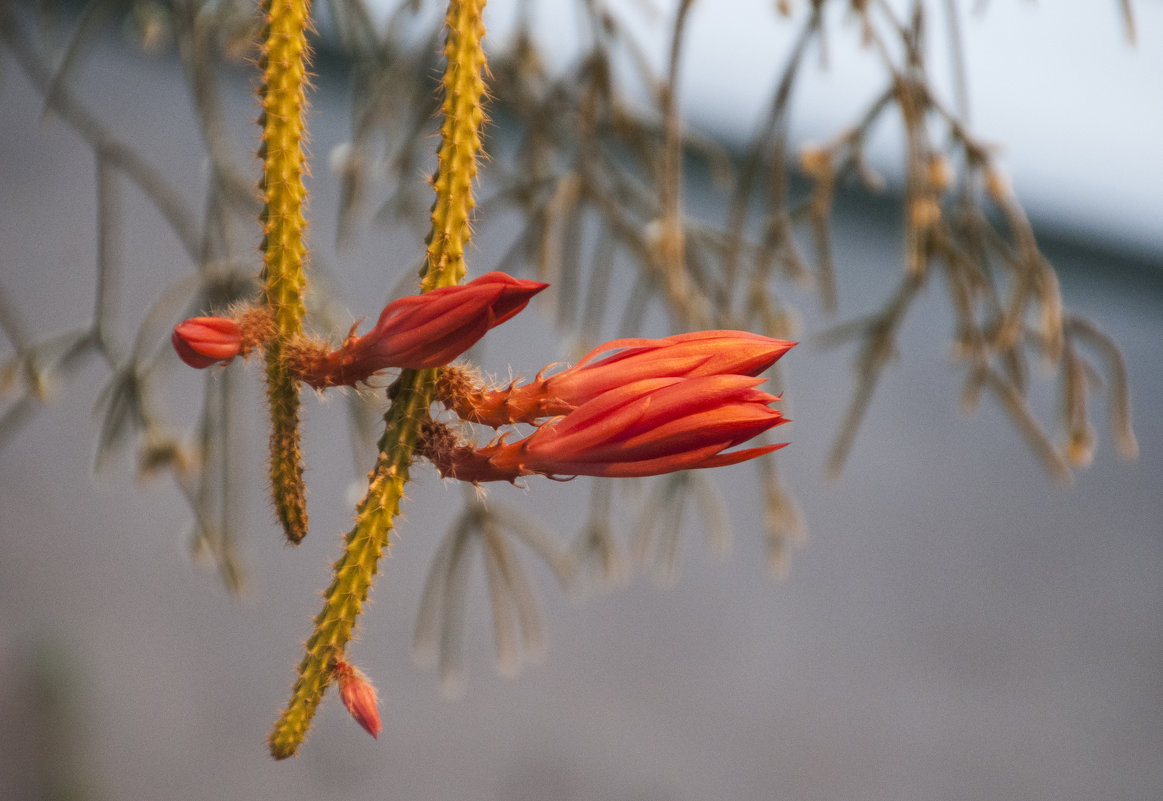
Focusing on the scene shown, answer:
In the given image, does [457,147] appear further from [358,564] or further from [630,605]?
[630,605]

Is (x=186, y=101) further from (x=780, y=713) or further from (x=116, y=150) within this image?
(x=780, y=713)

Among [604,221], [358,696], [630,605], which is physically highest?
[604,221]

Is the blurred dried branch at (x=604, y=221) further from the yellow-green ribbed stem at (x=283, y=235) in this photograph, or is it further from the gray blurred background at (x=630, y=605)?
the gray blurred background at (x=630, y=605)

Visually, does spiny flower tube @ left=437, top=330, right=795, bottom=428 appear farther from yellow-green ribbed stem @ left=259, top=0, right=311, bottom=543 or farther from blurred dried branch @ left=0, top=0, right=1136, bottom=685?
blurred dried branch @ left=0, top=0, right=1136, bottom=685

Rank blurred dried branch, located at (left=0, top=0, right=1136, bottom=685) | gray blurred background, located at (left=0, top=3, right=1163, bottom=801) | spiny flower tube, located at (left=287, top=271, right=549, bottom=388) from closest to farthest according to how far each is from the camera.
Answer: spiny flower tube, located at (left=287, top=271, right=549, bottom=388)
blurred dried branch, located at (left=0, top=0, right=1136, bottom=685)
gray blurred background, located at (left=0, top=3, right=1163, bottom=801)

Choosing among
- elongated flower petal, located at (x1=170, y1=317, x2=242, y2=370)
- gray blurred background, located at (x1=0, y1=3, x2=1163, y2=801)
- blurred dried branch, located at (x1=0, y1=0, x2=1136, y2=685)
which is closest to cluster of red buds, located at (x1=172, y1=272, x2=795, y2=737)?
elongated flower petal, located at (x1=170, y1=317, x2=242, y2=370)

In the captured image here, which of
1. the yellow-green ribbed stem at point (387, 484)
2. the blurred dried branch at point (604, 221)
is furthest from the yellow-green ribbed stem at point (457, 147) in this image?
the blurred dried branch at point (604, 221)

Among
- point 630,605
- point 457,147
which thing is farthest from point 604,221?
point 630,605
